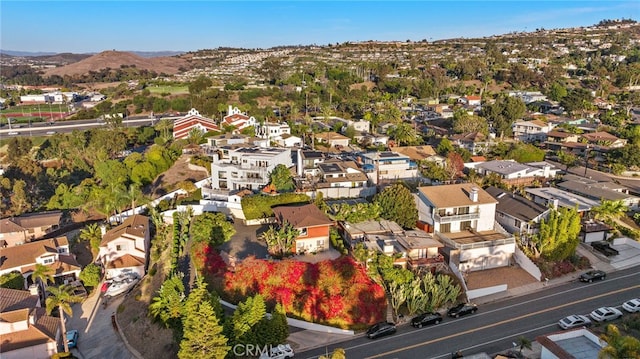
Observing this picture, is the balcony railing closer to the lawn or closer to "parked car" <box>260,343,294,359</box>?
"parked car" <box>260,343,294,359</box>

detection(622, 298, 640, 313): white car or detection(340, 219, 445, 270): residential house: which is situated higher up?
detection(340, 219, 445, 270): residential house

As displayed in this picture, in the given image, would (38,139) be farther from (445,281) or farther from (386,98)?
(445,281)

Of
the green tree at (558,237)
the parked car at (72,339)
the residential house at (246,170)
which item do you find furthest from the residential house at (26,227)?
the green tree at (558,237)

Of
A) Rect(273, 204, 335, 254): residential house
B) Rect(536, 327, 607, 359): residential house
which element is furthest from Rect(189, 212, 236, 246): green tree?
Rect(536, 327, 607, 359): residential house

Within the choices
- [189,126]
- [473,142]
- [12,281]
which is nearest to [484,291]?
[12,281]

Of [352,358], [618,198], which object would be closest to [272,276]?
[352,358]

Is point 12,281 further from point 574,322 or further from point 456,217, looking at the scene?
point 574,322
